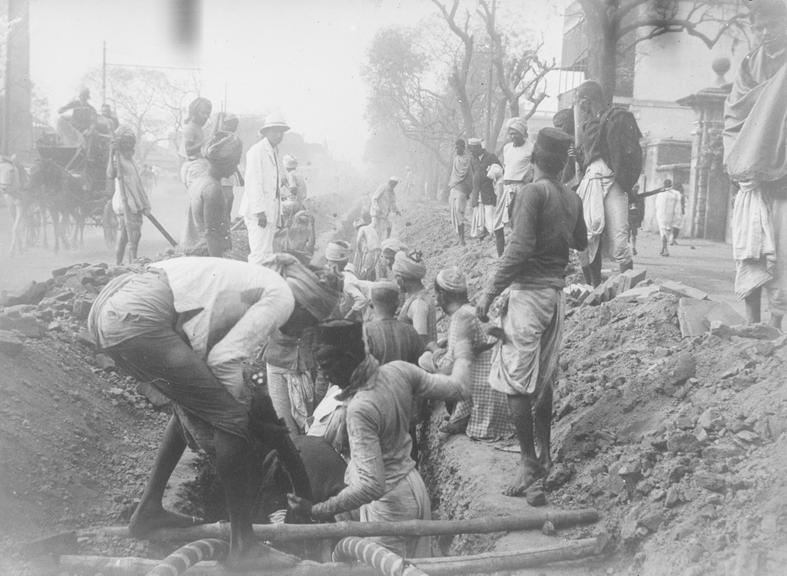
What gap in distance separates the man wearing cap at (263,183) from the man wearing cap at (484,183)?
546cm

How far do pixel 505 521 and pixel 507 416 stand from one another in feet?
6.26

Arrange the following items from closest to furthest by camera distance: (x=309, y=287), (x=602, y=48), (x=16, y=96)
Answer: (x=309, y=287) < (x=602, y=48) < (x=16, y=96)

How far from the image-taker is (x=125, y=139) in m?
11.1

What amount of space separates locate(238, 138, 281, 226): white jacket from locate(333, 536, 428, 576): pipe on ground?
5264 millimetres

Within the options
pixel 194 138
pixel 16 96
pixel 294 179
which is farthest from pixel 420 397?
pixel 16 96

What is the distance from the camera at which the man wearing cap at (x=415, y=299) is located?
594 cm

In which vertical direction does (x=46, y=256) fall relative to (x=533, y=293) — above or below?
below

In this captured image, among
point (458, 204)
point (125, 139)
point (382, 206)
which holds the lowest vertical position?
point (382, 206)

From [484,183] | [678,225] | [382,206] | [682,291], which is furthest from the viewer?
[382,206]

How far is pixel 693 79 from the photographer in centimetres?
2998

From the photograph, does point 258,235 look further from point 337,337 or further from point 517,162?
point 337,337

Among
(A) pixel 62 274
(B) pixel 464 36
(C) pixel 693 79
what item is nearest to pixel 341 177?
(C) pixel 693 79

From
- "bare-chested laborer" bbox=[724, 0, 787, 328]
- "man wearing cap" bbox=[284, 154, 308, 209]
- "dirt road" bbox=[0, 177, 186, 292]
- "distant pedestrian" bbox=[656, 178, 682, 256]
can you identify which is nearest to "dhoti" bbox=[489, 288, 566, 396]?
"bare-chested laborer" bbox=[724, 0, 787, 328]

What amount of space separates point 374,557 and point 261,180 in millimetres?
5588
